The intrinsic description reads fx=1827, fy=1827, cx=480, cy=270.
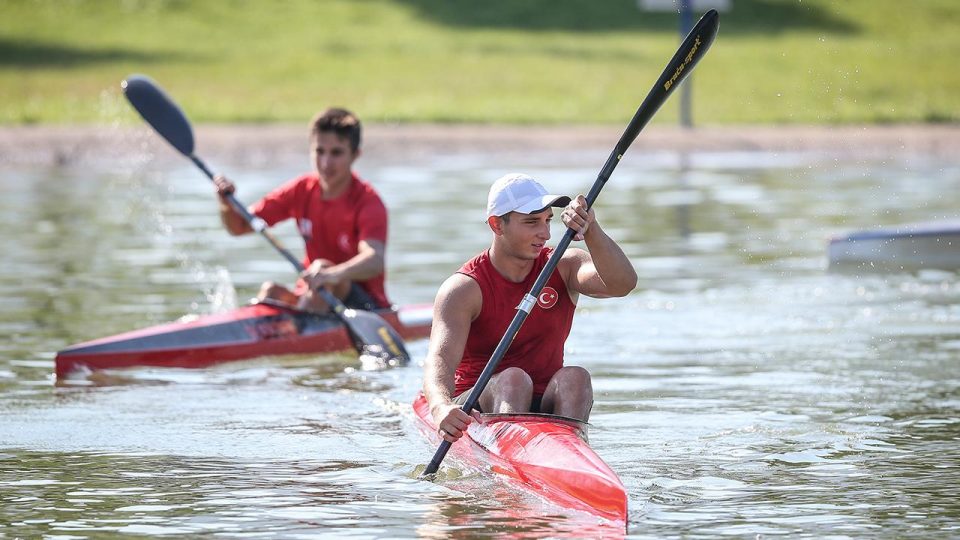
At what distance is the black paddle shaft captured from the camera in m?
7.28

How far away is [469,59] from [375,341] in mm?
28628

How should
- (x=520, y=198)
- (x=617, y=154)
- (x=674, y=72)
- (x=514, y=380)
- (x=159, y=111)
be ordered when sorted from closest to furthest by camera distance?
(x=520, y=198) → (x=514, y=380) → (x=617, y=154) → (x=674, y=72) → (x=159, y=111)

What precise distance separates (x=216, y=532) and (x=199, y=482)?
90 centimetres

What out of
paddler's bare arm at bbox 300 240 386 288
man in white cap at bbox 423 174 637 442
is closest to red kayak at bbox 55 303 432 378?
paddler's bare arm at bbox 300 240 386 288

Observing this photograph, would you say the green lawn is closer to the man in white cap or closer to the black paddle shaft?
the black paddle shaft

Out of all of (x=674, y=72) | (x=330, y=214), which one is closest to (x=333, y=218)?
(x=330, y=214)

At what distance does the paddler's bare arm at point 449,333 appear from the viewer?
23.9ft

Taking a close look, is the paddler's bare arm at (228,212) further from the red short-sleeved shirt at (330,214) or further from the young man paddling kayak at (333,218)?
the red short-sleeved shirt at (330,214)

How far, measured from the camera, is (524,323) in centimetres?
762

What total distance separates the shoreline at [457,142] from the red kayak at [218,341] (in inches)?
538

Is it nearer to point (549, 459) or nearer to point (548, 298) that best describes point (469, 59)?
point (548, 298)

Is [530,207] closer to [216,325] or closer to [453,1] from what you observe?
[216,325]

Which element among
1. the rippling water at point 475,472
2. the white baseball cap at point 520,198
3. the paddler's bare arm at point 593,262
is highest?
the white baseball cap at point 520,198

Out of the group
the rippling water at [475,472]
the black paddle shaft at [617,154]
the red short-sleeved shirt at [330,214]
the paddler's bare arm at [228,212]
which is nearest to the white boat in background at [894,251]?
the rippling water at [475,472]
